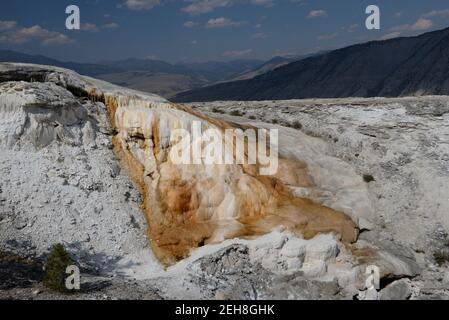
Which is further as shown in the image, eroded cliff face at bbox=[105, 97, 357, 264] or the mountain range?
the mountain range

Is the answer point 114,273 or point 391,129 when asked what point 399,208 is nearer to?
point 391,129

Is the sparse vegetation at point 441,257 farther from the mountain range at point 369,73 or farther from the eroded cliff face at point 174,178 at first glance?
the mountain range at point 369,73

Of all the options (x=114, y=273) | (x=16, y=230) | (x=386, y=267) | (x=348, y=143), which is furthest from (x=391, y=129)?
(x=16, y=230)

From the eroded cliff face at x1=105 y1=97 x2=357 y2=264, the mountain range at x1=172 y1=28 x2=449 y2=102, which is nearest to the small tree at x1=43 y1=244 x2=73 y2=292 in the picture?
the eroded cliff face at x1=105 y1=97 x2=357 y2=264

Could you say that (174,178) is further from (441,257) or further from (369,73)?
(369,73)

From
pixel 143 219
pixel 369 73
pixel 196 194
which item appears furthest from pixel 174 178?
pixel 369 73

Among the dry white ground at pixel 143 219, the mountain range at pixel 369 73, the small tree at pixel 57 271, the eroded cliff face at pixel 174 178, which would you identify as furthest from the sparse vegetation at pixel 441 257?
the mountain range at pixel 369 73

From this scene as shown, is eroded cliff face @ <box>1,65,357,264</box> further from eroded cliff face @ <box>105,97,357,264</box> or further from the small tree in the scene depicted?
the small tree
